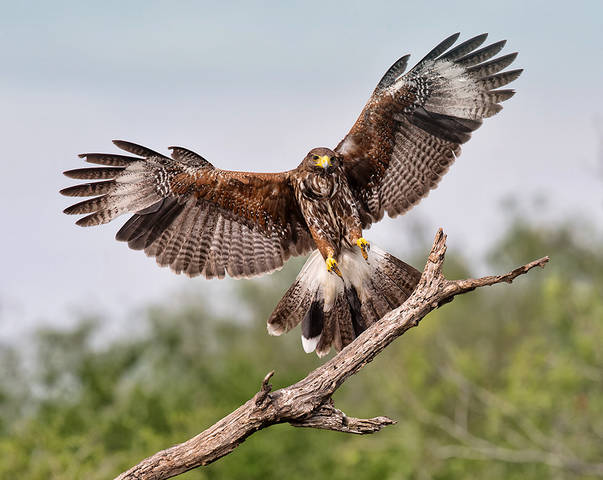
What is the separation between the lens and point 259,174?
27.0 ft

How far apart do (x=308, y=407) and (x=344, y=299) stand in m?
1.77

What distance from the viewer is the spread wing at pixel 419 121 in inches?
326

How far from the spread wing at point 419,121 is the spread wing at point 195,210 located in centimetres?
83

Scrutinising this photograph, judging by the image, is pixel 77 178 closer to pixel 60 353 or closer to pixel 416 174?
pixel 416 174

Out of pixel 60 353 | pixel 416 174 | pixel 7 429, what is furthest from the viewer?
pixel 60 353

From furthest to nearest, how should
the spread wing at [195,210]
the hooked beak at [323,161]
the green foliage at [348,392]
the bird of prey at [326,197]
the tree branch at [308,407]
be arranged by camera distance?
1. the green foliage at [348,392]
2. the spread wing at [195,210]
3. the bird of prey at [326,197]
4. the hooked beak at [323,161]
5. the tree branch at [308,407]

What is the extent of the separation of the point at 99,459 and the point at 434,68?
1625cm

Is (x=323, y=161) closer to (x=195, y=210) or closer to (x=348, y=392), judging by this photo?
(x=195, y=210)

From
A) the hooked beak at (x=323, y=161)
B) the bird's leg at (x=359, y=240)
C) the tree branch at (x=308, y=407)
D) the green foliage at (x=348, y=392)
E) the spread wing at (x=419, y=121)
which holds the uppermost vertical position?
the green foliage at (x=348, y=392)

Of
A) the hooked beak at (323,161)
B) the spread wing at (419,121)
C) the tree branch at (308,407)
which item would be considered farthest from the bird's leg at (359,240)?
the tree branch at (308,407)

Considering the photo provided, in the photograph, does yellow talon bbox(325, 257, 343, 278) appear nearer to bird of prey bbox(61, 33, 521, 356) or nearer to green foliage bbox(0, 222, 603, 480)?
bird of prey bbox(61, 33, 521, 356)

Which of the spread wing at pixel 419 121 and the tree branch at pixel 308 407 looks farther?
the spread wing at pixel 419 121

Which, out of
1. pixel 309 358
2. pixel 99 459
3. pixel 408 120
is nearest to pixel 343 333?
pixel 408 120

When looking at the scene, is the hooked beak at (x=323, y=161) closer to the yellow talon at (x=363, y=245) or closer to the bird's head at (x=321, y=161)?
the bird's head at (x=321, y=161)
